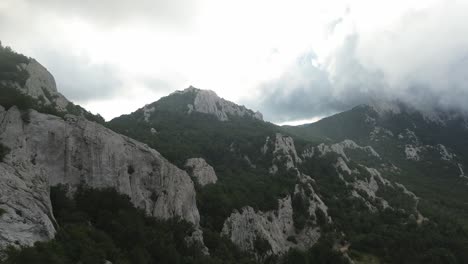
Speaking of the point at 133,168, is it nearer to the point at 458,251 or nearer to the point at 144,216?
the point at 144,216

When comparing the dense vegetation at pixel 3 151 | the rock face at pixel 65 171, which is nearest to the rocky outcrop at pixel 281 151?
the rock face at pixel 65 171

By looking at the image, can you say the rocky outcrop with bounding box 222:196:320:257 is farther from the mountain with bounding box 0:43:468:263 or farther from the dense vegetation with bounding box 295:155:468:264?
the dense vegetation with bounding box 295:155:468:264

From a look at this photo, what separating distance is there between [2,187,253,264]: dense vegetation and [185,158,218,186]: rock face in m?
50.8

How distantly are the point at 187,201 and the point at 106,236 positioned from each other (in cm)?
3475

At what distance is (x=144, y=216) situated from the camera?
61875 millimetres

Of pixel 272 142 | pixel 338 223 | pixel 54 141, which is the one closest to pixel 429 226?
pixel 338 223

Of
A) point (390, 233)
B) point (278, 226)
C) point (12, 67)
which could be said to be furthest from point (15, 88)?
point (390, 233)

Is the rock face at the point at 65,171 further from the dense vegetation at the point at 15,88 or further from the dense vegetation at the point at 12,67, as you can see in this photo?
the dense vegetation at the point at 12,67

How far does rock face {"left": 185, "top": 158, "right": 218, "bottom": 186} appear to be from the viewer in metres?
121

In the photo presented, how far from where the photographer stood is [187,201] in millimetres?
77688

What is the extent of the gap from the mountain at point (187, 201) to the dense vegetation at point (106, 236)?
161 mm

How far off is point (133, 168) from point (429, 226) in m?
107

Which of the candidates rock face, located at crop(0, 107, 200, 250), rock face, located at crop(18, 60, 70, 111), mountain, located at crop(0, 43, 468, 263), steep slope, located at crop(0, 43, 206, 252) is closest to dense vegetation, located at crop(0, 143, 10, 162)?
steep slope, located at crop(0, 43, 206, 252)

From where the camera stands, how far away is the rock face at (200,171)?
12125 centimetres
